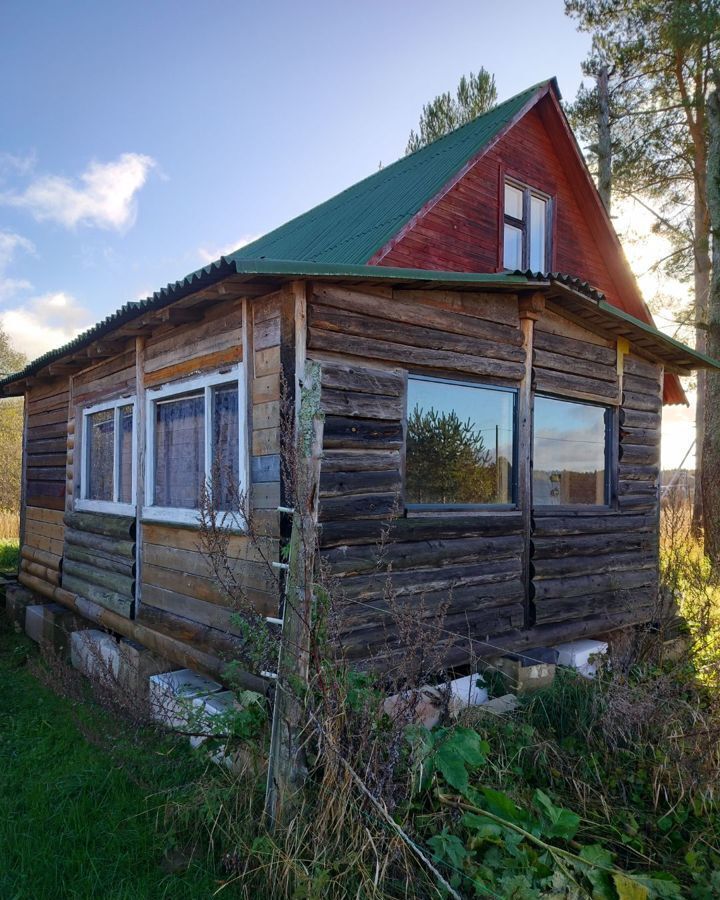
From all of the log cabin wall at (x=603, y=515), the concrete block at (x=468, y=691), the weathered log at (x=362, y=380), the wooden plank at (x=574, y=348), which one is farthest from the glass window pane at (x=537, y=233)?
the concrete block at (x=468, y=691)

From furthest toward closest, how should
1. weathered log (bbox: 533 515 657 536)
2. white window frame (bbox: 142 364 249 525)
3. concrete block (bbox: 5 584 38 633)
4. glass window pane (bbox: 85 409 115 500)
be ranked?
concrete block (bbox: 5 584 38 633) < glass window pane (bbox: 85 409 115 500) < weathered log (bbox: 533 515 657 536) < white window frame (bbox: 142 364 249 525)

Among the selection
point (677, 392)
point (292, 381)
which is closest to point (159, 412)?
point (292, 381)

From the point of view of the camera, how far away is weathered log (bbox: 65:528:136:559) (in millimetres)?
6546

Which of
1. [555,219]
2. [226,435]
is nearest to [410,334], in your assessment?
[226,435]

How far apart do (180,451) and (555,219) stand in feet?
22.2

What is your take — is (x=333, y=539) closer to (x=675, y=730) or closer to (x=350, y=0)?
(x=675, y=730)

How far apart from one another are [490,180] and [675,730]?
7.08 meters

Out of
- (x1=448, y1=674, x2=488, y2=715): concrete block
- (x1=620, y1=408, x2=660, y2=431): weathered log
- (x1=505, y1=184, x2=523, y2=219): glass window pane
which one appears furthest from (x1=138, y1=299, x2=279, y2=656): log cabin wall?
(x1=505, y1=184, x2=523, y2=219): glass window pane

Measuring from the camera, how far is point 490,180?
8.73 metres

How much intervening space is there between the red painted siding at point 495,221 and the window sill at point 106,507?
4.02 metres

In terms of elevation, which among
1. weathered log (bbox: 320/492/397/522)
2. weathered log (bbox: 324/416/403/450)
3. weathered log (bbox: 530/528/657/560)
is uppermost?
weathered log (bbox: 324/416/403/450)

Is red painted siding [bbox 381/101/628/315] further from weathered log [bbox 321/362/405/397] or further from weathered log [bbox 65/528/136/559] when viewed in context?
weathered log [bbox 65/528/136/559]

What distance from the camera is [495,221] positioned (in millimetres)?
8750

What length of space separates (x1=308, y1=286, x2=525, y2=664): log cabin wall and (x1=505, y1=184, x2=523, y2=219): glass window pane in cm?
370
